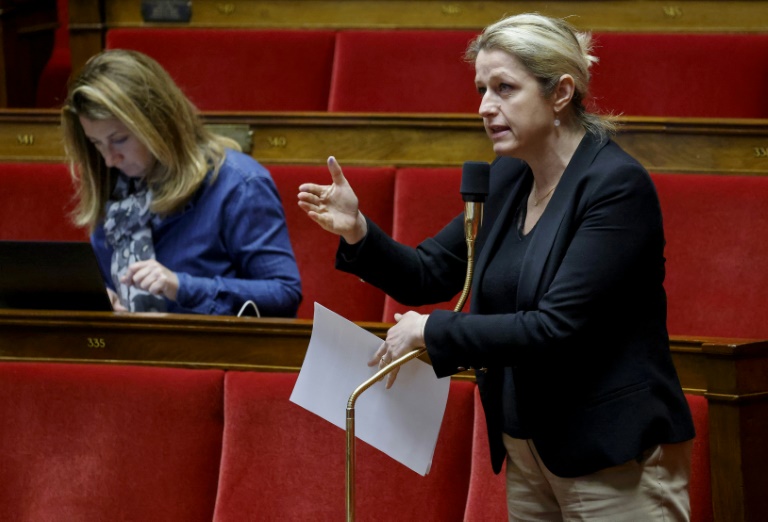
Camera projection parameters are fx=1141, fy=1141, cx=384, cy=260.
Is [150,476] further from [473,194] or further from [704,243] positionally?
[704,243]

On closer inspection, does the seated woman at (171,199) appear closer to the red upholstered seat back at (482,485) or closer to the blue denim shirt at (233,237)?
the blue denim shirt at (233,237)

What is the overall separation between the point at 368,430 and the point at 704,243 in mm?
442

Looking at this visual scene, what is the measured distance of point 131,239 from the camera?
72cm

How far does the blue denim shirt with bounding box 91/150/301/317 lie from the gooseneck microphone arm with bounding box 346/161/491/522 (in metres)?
0.28

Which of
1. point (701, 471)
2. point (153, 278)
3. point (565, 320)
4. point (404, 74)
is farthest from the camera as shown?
point (404, 74)

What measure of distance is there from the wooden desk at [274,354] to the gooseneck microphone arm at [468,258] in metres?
0.15

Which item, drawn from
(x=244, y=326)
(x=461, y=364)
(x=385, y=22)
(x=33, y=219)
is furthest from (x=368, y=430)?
(x=385, y=22)

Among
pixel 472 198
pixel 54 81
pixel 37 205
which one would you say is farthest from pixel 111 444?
pixel 54 81

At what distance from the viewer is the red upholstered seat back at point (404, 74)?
1.04 m

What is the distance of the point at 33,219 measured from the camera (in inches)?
36.4

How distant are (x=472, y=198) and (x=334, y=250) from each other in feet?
1.53

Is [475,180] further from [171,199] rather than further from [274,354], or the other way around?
[171,199]

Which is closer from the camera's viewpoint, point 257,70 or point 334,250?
point 334,250

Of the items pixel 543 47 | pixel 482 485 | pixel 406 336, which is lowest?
pixel 482 485
